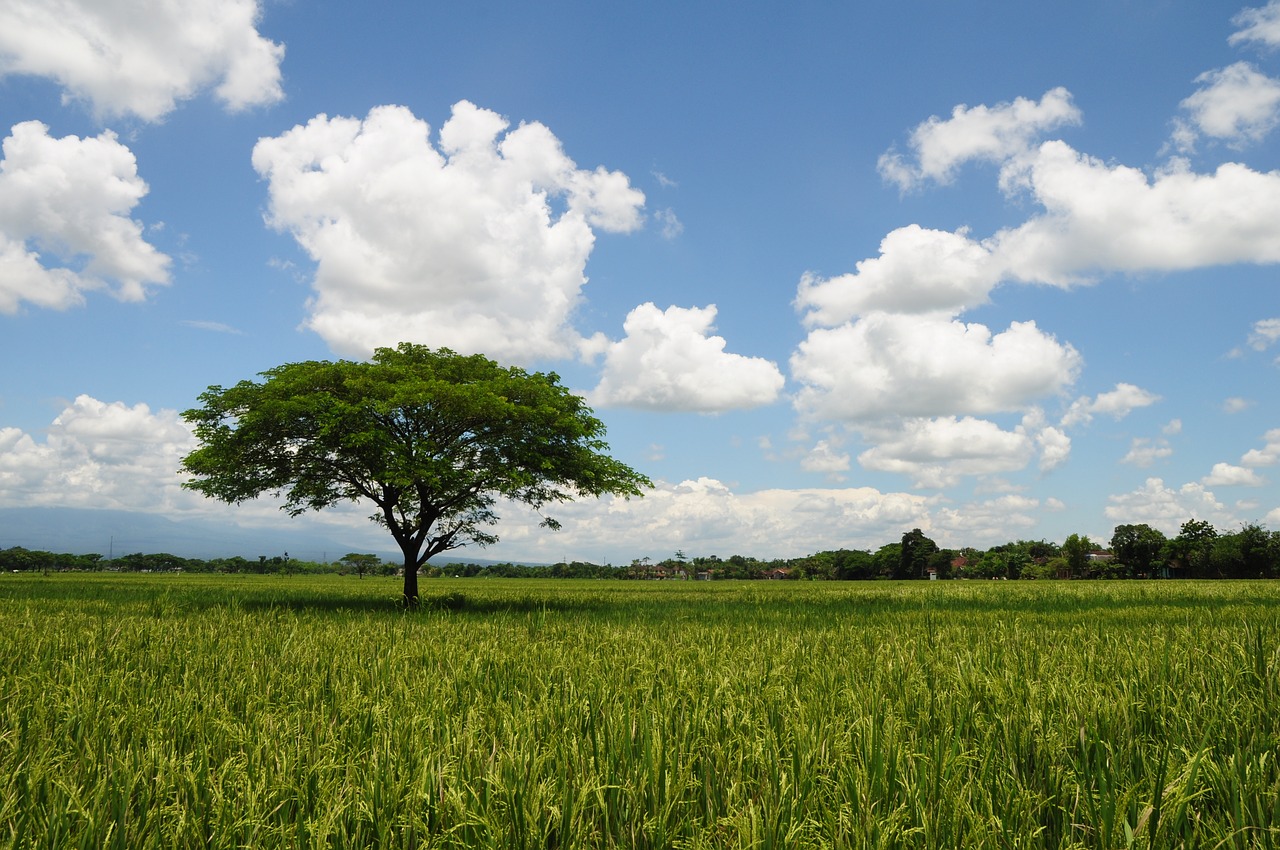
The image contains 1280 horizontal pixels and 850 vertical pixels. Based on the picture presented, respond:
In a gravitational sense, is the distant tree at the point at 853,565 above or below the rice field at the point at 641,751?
below

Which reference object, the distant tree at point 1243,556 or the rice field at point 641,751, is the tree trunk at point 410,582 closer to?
the rice field at point 641,751

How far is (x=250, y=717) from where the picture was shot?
219 inches

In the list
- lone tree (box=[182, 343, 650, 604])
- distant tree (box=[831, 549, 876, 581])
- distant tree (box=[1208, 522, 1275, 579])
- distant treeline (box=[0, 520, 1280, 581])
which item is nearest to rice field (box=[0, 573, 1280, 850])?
lone tree (box=[182, 343, 650, 604])

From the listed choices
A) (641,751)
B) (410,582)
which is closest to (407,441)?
(410,582)

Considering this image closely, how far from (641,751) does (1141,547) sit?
6296 inches

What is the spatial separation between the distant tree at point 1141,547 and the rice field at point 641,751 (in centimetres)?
15231

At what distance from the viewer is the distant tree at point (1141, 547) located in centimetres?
12706

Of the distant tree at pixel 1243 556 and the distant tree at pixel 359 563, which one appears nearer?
the distant tree at pixel 1243 556

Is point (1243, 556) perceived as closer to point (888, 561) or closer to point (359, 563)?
point (888, 561)

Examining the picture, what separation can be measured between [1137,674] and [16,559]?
653 feet

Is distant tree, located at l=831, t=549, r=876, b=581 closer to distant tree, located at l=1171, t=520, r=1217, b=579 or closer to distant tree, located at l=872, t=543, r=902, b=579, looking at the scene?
distant tree, located at l=872, t=543, r=902, b=579

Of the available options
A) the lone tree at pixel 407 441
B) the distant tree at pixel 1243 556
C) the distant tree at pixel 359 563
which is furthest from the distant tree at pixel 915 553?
the lone tree at pixel 407 441

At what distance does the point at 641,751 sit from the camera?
13.7 ft

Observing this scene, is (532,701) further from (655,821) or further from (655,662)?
(655,821)
